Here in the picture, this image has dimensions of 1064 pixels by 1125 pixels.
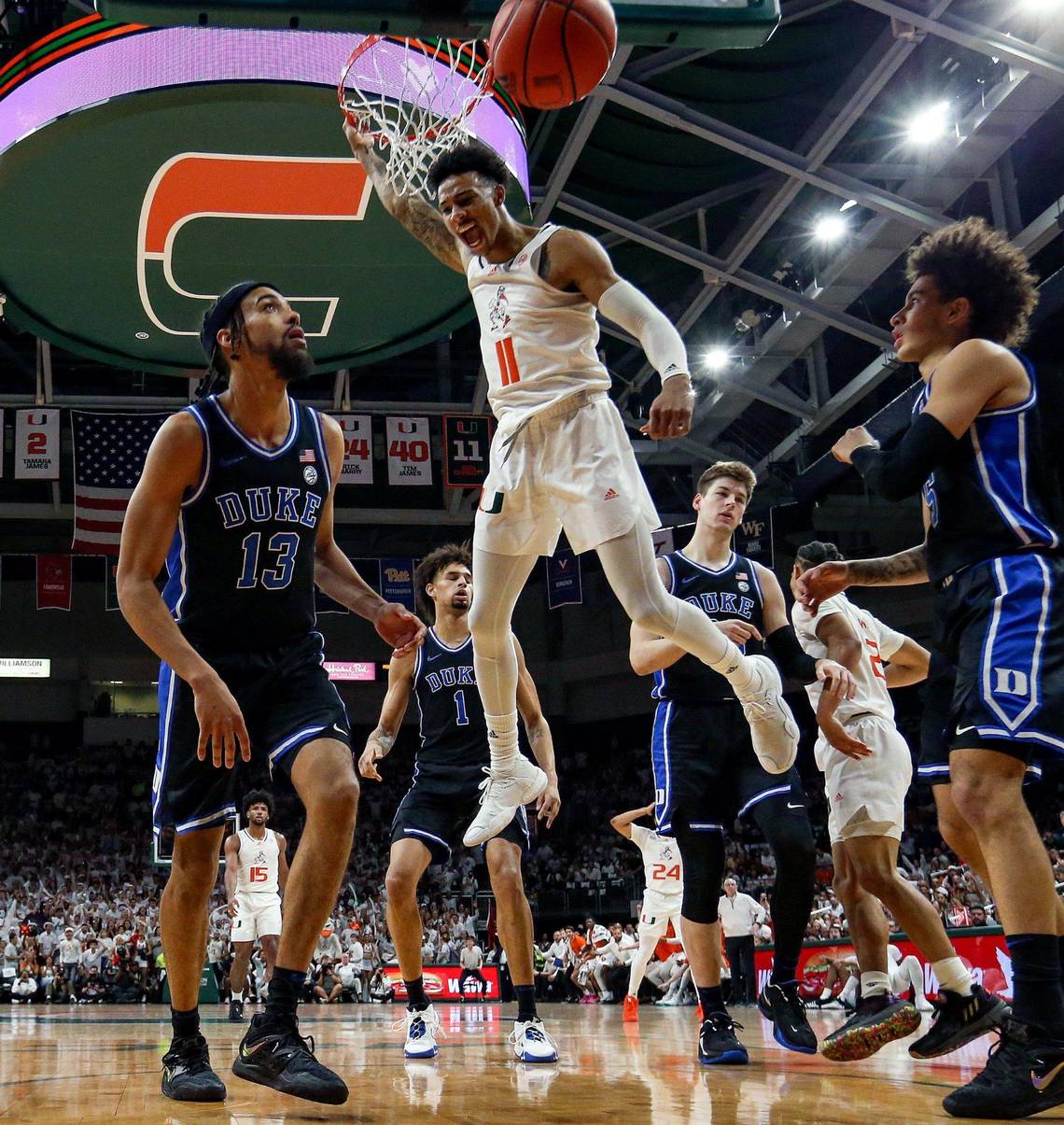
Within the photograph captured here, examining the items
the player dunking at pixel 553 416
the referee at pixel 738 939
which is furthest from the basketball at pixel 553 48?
the referee at pixel 738 939

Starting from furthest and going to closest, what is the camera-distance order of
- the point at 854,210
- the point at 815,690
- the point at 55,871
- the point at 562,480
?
the point at 55,871
the point at 854,210
the point at 815,690
the point at 562,480

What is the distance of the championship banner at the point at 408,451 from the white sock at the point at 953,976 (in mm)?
14996

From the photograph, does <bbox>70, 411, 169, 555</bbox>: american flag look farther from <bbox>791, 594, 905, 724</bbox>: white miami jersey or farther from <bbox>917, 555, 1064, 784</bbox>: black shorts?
<bbox>917, 555, 1064, 784</bbox>: black shorts

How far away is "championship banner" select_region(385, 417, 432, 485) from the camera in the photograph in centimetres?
1873

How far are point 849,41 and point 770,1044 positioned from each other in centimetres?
1061

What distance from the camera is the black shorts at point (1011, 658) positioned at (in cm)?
301

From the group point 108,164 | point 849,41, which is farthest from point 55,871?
point 849,41

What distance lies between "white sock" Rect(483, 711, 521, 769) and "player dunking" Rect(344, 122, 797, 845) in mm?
482

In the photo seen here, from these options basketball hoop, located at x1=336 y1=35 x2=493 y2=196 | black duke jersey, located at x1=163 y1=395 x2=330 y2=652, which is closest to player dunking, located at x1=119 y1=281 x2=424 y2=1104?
black duke jersey, located at x1=163 y1=395 x2=330 y2=652

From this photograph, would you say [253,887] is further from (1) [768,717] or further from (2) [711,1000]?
(1) [768,717]

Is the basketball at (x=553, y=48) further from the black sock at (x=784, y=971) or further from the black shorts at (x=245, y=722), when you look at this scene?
the black sock at (x=784, y=971)

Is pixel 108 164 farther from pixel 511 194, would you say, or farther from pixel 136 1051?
pixel 136 1051

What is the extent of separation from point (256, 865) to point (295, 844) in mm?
15281

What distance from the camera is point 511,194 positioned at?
8.69 meters
